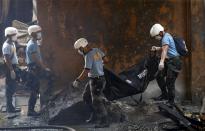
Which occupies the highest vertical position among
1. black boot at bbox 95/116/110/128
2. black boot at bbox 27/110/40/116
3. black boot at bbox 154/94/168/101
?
black boot at bbox 154/94/168/101

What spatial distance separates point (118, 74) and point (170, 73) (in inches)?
51.5

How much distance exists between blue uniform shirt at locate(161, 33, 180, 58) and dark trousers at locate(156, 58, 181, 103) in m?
0.15

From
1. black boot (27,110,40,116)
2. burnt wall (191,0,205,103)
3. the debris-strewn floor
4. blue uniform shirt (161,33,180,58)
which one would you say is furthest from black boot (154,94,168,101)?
black boot (27,110,40,116)

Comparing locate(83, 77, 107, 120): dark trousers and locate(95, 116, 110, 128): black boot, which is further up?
locate(83, 77, 107, 120): dark trousers

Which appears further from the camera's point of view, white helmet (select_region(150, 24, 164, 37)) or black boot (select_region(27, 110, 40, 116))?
black boot (select_region(27, 110, 40, 116))

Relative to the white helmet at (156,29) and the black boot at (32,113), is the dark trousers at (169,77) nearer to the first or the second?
the white helmet at (156,29)

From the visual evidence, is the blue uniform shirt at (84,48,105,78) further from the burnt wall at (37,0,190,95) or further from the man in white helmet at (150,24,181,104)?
the man in white helmet at (150,24,181,104)

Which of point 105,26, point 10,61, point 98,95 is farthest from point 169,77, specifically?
point 10,61

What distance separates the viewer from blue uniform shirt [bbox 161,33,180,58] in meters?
10.3

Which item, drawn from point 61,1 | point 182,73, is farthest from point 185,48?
point 61,1

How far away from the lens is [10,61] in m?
11.1

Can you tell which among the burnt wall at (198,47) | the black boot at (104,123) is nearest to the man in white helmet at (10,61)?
the black boot at (104,123)

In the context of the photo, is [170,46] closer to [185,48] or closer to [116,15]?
[185,48]

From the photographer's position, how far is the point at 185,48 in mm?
10383
